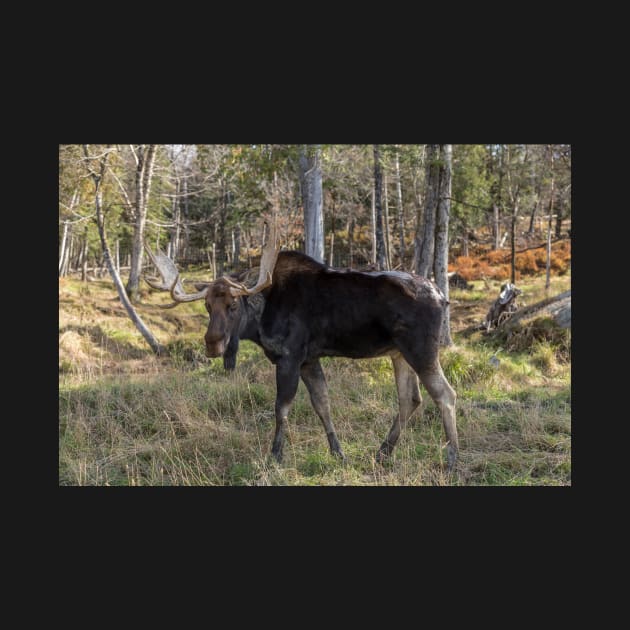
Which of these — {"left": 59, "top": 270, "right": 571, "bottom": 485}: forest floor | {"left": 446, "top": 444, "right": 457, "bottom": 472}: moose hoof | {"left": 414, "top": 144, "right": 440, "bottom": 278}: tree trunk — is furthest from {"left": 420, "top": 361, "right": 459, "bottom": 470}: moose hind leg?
{"left": 414, "top": 144, "right": 440, "bottom": 278}: tree trunk

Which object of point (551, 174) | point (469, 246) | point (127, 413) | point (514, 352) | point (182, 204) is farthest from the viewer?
point (182, 204)

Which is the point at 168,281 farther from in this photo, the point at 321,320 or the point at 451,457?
the point at 451,457

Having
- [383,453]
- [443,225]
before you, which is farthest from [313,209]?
[383,453]

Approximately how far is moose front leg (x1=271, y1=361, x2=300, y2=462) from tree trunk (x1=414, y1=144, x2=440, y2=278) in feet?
19.2

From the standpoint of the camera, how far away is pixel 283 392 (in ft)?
20.1

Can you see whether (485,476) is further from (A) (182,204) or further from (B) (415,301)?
(A) (182,204)

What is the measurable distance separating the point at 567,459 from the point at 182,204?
33.9 meters

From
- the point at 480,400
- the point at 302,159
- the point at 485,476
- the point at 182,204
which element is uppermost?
the point at 182,204

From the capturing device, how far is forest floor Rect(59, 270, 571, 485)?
607 centimetres

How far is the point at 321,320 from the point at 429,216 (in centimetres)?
578

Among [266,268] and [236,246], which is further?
[236,246]

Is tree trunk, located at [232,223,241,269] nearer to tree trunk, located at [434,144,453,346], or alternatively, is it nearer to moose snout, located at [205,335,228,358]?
tree trunk, located at [434,144,453,346]

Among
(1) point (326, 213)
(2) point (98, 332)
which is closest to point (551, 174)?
(1) point (326, 213)

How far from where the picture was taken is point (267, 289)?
6266 mm
